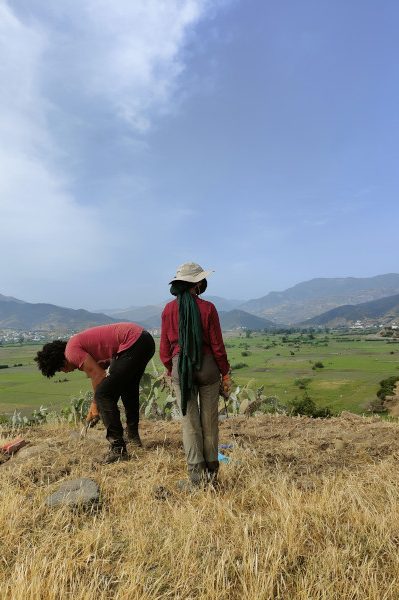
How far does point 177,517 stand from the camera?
3.36 m

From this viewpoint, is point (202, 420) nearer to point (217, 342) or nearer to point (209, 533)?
point (217, 342)

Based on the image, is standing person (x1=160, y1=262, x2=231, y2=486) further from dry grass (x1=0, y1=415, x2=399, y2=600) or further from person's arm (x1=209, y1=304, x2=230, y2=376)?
dry grass (x1=0, y1=415, x2=399, y2=600)

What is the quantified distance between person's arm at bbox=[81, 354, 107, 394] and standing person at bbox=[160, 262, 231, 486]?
1.05 metres

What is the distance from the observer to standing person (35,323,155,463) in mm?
5105

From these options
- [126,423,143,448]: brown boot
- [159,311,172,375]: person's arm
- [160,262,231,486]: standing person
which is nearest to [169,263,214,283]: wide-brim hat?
[160,262,231,486]: standing person

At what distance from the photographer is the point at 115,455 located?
520 centimetres

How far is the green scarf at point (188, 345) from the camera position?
4.24 meters

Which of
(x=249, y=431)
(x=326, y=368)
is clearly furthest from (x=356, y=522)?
(x=326, y=368)

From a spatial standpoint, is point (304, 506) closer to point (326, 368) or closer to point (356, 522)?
point (356, 522)

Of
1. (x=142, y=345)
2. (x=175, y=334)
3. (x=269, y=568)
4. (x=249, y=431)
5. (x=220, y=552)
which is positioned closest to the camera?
(x=269, y=568)

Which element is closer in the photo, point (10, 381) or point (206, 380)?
point (206, 380)

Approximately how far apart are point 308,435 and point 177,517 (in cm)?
365

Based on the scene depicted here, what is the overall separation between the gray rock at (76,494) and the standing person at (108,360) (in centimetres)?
111

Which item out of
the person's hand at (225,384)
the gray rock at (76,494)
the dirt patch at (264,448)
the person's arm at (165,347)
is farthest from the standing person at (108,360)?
the person's hand at (225,384)
